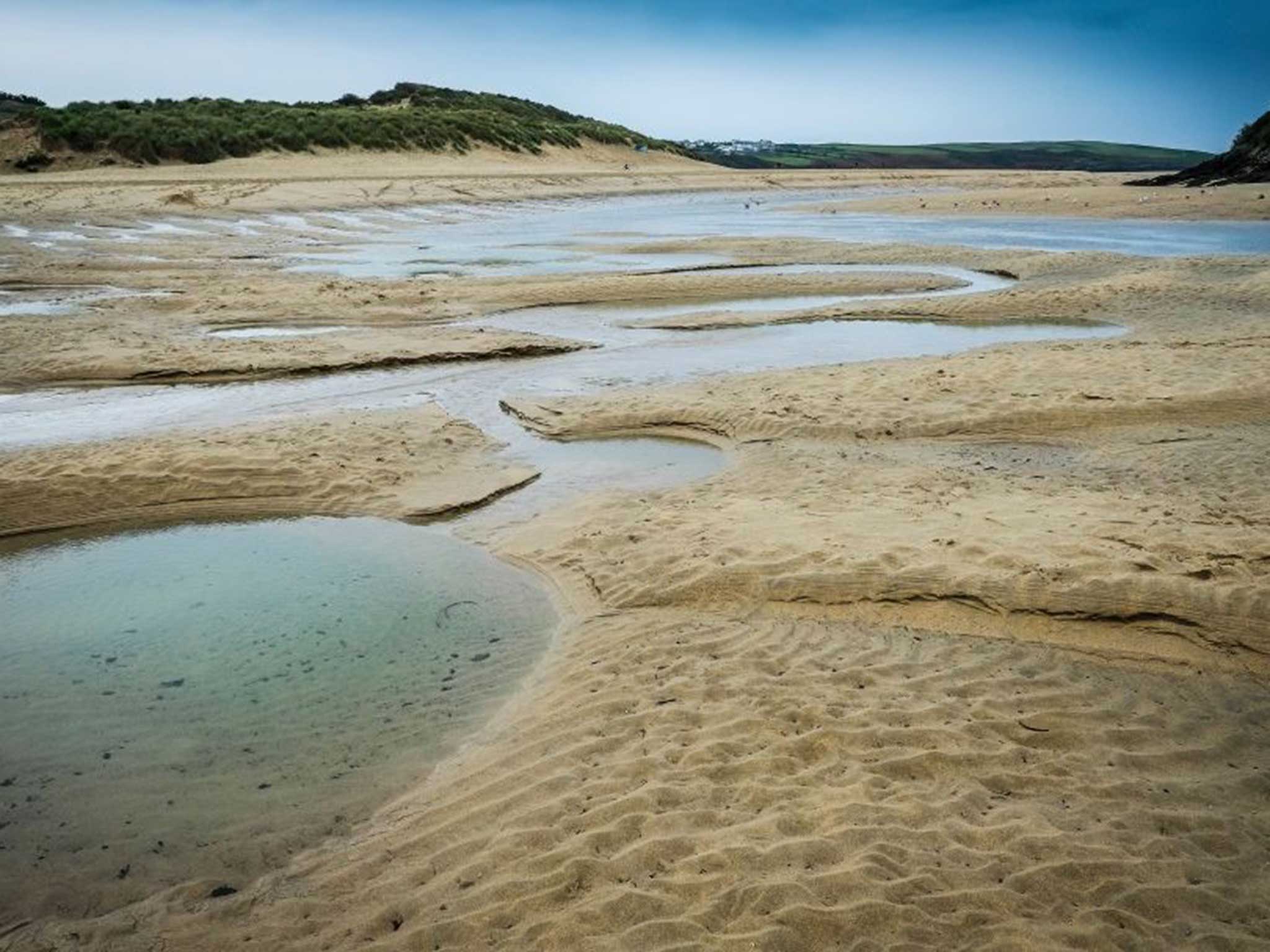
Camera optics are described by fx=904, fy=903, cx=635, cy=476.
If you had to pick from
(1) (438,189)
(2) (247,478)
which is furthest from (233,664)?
(1) (438,189)

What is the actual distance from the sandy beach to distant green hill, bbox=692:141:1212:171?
81789 millimetres

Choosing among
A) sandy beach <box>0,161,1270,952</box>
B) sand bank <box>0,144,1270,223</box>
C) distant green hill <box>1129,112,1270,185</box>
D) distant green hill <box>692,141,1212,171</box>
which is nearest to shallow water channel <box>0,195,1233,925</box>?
sandy beach <box>0,161,1270,952</box>

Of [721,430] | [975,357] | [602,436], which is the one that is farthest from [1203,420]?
[602,436]

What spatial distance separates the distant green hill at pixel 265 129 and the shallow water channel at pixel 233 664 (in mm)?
35495

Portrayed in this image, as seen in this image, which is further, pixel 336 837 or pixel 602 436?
pixel 602 436

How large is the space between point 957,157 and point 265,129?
103 m

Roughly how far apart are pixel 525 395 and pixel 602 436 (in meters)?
1.91

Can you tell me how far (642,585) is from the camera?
22.3ft

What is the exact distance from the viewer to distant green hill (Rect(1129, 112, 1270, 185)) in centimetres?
3844

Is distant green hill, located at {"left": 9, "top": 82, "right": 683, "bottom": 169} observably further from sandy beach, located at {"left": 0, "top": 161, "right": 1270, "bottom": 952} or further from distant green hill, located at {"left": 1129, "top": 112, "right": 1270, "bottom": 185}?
distant green hill, located at {"left": 1129, "top": 112, "right": 1270, "bottom": 185}

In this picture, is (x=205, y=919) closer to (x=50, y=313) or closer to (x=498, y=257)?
(x=50, y=313)

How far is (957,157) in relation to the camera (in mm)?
123500

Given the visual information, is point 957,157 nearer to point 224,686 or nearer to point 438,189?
point 438,189

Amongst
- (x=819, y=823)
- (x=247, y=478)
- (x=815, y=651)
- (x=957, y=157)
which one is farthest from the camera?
(x=957, y=157)
